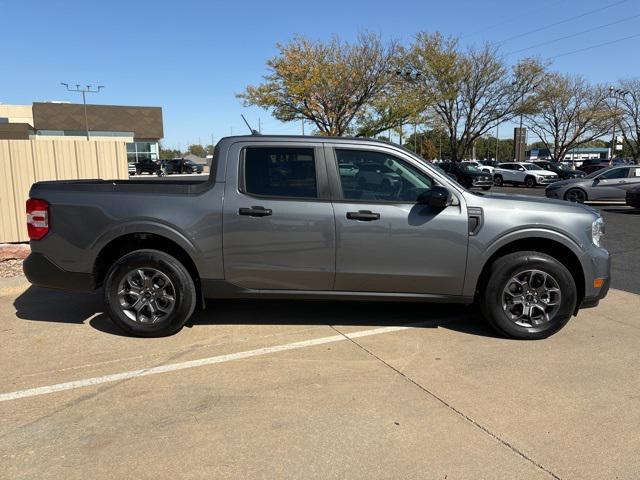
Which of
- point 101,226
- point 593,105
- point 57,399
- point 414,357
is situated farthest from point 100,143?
point 593,105

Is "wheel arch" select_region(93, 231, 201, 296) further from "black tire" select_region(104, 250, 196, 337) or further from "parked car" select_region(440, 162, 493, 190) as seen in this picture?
"parked car" select_region(440, 162, 493, 190)

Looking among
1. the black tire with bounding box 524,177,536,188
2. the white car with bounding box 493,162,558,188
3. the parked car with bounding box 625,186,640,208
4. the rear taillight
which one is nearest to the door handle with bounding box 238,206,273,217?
the rear taillight

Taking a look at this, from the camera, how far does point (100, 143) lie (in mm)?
9344

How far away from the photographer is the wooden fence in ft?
27.6

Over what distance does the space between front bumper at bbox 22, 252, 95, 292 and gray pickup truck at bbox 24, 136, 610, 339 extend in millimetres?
10

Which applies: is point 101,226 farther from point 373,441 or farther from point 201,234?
point 373,441

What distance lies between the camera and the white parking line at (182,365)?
361cm

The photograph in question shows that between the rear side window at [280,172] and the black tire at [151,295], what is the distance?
96 centimetres

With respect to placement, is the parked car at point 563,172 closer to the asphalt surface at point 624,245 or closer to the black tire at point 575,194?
the black tire at point 575,194

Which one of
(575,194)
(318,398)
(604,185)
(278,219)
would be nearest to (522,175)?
(604,185)

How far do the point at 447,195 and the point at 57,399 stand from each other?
3.35 meters

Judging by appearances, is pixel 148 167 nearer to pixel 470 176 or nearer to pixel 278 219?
pixel 470 176

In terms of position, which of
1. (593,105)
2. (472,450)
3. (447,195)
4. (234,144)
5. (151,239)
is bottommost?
(472,450)

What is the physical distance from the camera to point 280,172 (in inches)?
181
